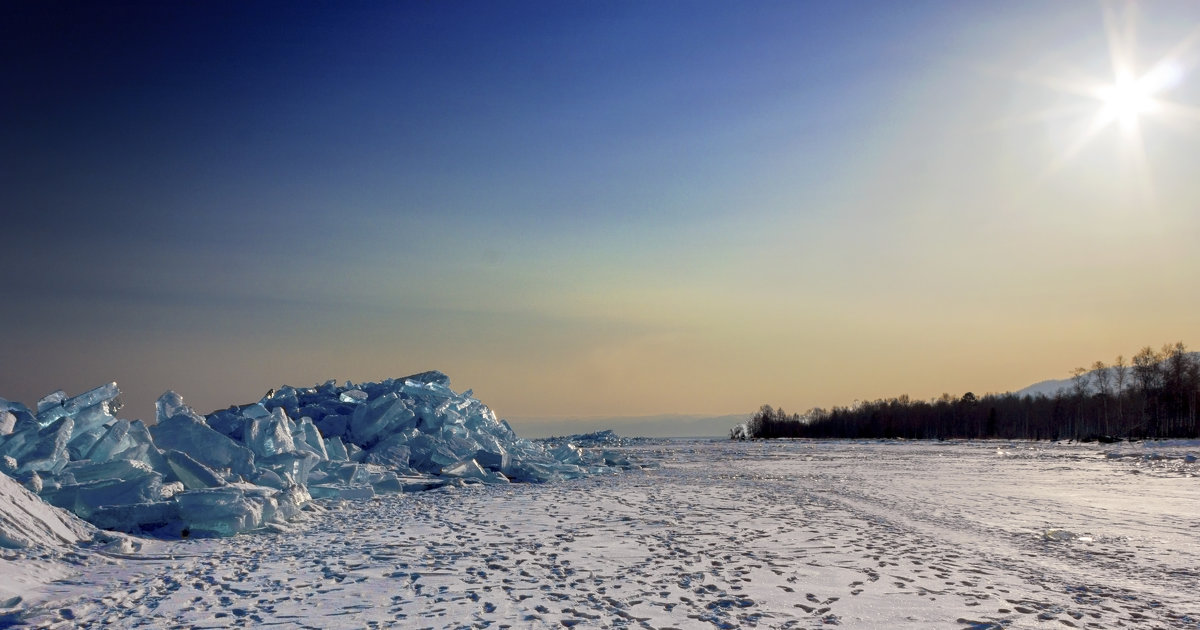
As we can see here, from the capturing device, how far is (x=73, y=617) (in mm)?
4461

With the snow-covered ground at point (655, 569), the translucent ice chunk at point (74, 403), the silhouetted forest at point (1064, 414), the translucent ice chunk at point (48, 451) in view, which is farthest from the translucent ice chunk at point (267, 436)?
the silhouetted forest at point (1064, 414)

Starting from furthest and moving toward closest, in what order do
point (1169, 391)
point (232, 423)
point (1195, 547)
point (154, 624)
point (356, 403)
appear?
1. point (1169, 391)
2. point (356, 403)
3. point (232, 423)
4. point (1195, 547)
5. point (154, 624)

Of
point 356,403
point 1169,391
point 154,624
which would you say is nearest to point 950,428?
point 1169,391

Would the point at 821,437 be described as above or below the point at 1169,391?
below

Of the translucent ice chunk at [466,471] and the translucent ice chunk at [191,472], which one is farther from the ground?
the translucent ice chunk at [191,472]

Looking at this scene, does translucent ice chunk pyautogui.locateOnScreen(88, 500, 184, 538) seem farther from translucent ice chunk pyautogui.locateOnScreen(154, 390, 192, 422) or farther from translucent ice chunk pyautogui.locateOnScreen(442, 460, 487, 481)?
translucent ice chunk pyautogui.locateOnScreen(442, 460, 487, 481)

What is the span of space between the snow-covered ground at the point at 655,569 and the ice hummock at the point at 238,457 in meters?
Answer: 0.69

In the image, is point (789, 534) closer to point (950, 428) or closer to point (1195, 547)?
point (1195, 547)

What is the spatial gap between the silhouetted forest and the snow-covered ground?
54023mm

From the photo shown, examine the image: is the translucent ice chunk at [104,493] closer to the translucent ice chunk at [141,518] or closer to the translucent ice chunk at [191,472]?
the translucent ice chunk at [141,518]

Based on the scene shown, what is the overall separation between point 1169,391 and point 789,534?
67410mm

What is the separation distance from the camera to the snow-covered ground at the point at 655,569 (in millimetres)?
4602

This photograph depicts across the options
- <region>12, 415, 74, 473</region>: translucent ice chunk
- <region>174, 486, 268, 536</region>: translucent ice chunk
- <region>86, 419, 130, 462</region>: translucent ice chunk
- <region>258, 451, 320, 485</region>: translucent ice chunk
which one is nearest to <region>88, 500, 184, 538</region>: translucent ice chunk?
<region>174, 486, 268, 536</region>: translucent ice chunk

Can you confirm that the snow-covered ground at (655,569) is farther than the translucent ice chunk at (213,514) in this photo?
No
